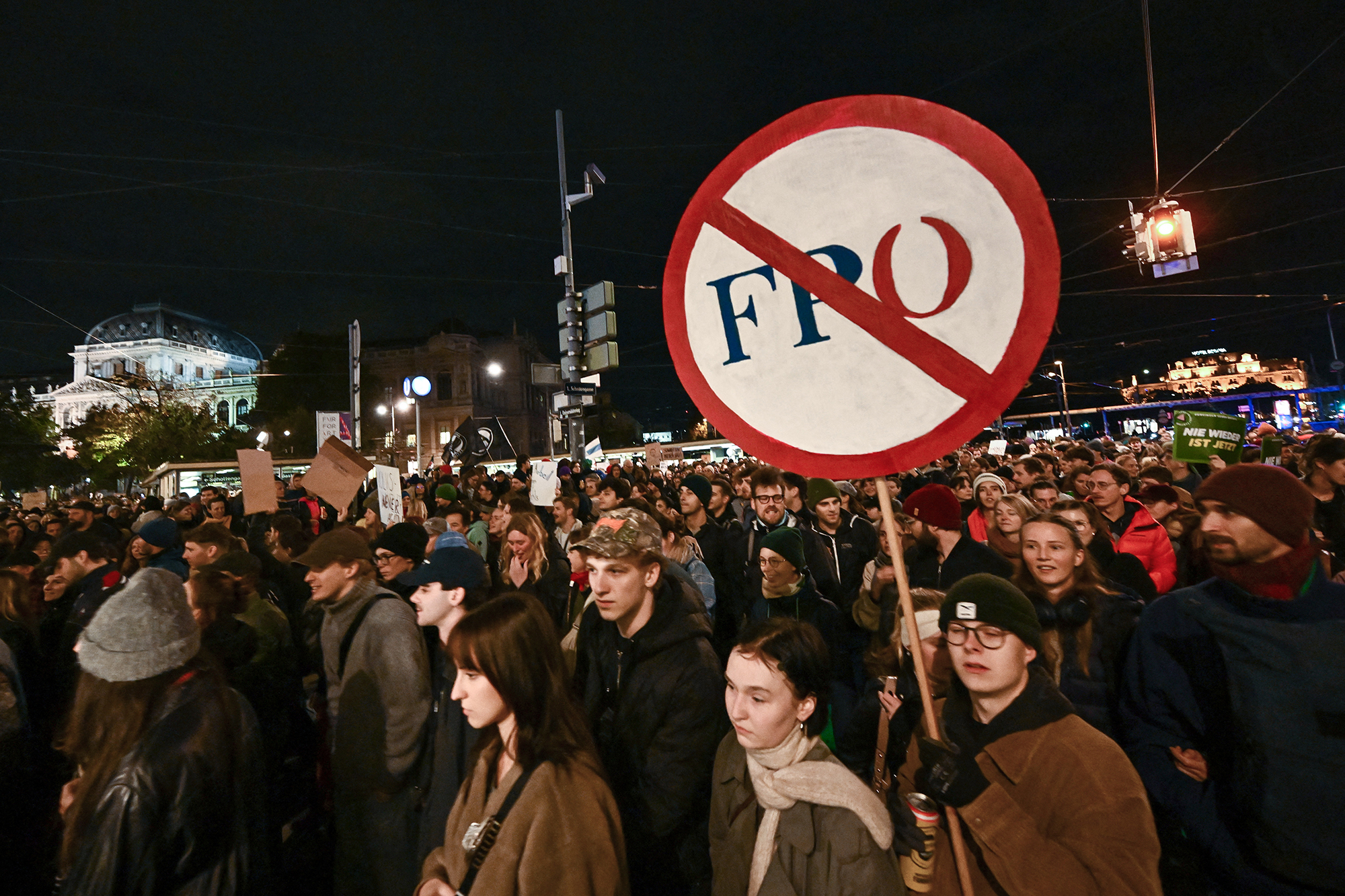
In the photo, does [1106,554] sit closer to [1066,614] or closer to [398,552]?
[1066,614]

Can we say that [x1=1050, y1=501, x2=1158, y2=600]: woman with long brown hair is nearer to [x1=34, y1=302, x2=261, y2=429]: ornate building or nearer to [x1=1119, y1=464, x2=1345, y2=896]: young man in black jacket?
[x1=1119, y1=464, x2=1345, y2=896]: young man in black jacket

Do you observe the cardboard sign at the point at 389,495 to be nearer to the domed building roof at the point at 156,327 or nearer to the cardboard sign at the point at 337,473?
the cardboard sign at the point at 337,473

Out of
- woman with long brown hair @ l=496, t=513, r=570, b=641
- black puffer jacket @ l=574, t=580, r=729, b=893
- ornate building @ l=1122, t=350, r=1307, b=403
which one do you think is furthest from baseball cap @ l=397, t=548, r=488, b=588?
ornate building @ l=1122, t=350, r=1307, b=403

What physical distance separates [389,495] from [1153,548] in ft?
24.5

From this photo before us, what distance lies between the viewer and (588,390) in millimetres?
11289

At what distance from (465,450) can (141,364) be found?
38.4 metres

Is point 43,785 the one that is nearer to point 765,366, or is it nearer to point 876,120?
point 765,366

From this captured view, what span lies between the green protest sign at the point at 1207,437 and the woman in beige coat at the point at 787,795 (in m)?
6.91

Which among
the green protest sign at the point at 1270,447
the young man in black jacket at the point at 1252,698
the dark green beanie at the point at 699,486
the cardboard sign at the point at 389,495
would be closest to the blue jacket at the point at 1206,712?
the young man in black jacket at the point at 1252,698

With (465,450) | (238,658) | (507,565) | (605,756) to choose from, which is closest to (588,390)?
(465,450)

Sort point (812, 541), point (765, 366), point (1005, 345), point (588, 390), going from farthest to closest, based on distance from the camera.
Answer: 1. point (588, 390)
2. point (812, 541)
3. point (765, 366)
4. point (1005, 345)

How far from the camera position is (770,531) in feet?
16.6

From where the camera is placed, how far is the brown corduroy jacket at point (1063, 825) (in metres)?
1.54

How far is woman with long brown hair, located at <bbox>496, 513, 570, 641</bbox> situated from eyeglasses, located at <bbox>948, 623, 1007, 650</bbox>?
3328 mm
